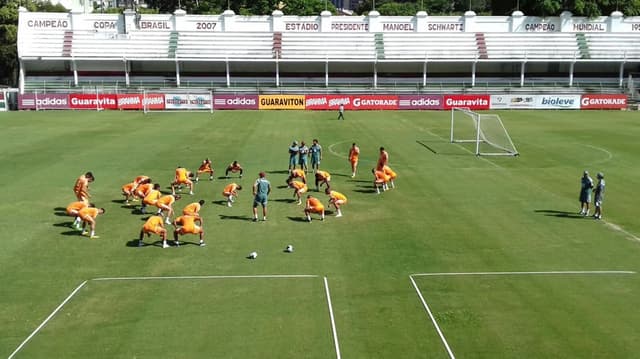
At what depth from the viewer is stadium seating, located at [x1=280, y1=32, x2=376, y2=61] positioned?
7362 cm

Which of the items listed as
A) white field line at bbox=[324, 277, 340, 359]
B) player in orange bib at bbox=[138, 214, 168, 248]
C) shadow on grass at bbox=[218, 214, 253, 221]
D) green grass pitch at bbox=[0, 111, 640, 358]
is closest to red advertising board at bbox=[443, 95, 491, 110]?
green grass pitch at bbox=[0, 111, 640, 358]

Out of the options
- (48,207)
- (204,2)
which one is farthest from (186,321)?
(204,2)

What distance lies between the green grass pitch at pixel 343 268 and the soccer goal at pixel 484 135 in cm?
333

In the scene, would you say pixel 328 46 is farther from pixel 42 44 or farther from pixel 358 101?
pixel 42 44

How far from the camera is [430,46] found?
247 feet

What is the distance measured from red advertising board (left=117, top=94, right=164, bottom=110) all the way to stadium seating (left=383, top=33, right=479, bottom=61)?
28.3 metres

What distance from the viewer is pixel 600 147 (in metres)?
37.2

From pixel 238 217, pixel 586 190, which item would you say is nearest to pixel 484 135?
pixel 586 190

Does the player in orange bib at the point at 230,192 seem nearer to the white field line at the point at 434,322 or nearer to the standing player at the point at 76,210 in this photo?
the standing player at the point at 76,210

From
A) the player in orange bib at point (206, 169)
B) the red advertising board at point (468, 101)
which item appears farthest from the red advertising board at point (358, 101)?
the player in orange bib at point (206, 169)

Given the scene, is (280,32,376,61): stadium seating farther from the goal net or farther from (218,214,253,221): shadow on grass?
(218,214,253,221): shadow on grass

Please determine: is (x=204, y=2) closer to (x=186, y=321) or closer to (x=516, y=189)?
(x=516, y=189)

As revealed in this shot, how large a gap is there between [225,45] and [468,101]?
30816 mm

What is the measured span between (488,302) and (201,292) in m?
6.63
